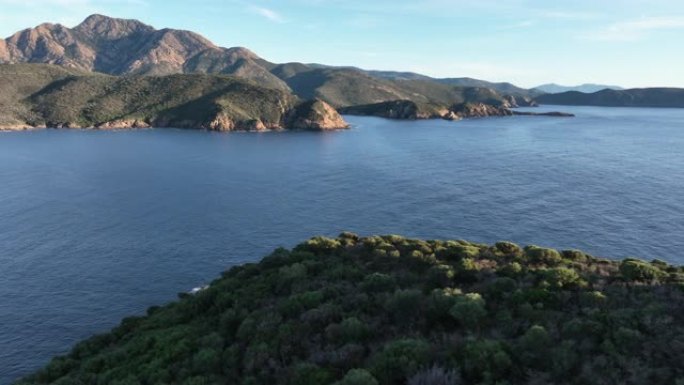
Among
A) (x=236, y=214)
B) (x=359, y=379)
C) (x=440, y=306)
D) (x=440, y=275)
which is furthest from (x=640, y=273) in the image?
(x=236, y=214)

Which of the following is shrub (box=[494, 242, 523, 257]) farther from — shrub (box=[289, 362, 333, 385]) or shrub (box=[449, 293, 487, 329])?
shrub (box=[289, 362, 333, 385])

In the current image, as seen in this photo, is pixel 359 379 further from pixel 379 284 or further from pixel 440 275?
pixel 440 275

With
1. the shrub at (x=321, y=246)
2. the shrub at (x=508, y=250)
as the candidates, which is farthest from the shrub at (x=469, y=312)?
the shrub at (x=321, y=246)

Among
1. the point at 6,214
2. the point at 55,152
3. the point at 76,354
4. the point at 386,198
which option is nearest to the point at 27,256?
the point at 6,214

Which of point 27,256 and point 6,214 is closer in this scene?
point 27,256

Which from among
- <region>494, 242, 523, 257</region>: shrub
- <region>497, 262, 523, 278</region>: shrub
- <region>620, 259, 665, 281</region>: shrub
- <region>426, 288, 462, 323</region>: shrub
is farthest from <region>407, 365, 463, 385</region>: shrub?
<region>494, 242, 523, 257</region>: shrub

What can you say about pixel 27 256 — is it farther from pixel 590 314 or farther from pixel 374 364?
pixel 590 314
